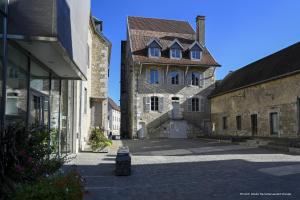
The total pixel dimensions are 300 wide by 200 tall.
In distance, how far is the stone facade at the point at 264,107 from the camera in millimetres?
21703

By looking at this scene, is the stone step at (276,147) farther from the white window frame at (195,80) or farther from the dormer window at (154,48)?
the dormer window at (154,48)

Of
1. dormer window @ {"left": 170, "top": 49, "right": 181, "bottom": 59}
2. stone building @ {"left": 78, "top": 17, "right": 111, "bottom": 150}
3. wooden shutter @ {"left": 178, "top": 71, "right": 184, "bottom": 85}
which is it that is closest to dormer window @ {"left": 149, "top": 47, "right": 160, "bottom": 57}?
dormer window @ {"left": 170, "top": 49, "right": 181, "bottom": 59}

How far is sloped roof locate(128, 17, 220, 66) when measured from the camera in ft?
116

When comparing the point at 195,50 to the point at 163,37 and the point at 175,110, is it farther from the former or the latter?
the point at 175,110

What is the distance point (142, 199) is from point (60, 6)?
4.85 m

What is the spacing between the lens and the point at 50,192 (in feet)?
14.6

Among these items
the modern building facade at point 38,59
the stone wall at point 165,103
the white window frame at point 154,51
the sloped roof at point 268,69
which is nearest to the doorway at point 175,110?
the stone wall at point 165,103

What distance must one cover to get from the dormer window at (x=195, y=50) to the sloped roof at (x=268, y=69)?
14.1 ft

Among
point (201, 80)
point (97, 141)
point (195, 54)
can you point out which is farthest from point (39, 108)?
point (195, 54)

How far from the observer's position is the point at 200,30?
39.5m

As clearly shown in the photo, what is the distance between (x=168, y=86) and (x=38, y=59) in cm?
2578

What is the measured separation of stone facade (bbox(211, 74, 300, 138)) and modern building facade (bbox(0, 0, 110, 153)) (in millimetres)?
14357

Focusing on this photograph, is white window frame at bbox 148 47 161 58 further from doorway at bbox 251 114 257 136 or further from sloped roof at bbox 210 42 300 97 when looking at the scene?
doorway at bbox 251 114 257 136

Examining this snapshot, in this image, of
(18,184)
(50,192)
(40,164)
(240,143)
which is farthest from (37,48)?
(240,143)
